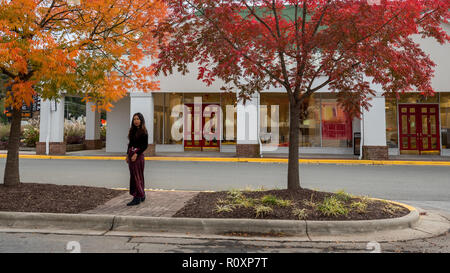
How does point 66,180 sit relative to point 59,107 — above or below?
below

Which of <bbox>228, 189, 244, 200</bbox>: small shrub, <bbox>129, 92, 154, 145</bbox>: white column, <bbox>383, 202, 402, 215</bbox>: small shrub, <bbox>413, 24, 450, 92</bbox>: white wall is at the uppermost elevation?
<bbox>413, 24, 450, 92</bbox>: white wall

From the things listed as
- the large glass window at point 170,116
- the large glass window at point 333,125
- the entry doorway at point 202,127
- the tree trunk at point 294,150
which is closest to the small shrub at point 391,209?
the tree trunk at point 294,150

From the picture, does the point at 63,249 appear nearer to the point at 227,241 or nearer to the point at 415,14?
the point at 227,241

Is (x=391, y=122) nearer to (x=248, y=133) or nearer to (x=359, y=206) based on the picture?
(x=248, y=133)

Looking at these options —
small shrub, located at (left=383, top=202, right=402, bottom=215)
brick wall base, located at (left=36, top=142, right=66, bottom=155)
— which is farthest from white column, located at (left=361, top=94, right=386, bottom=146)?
brick wall base, located at (left=36, top=142, right=66, bottom=155)

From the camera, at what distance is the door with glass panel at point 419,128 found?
1933cm

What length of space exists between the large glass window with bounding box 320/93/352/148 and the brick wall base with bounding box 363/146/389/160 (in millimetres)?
4226

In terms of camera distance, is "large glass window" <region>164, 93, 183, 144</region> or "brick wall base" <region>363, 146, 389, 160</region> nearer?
"brick wall base" <region>363, 146, 389, 160</region>

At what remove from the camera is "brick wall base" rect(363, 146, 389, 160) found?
1588 cm

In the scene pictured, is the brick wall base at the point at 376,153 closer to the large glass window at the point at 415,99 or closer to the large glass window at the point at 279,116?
the large glass window at the point at 415,99

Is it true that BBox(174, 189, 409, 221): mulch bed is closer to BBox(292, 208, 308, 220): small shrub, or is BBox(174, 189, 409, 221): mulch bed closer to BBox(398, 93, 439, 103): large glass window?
BBox(292, 208, 308, 220): small shrub
